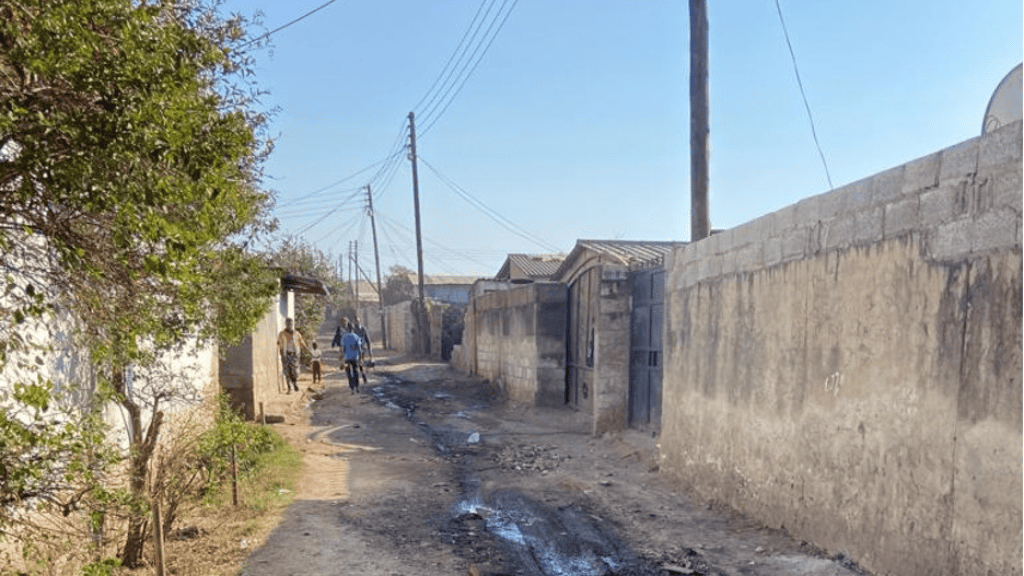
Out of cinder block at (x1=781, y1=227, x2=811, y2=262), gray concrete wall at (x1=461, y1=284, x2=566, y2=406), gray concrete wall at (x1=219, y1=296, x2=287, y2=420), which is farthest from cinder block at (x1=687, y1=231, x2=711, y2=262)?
gray concrete wall at (x1=461, y1=284, x2=566, y2=406)

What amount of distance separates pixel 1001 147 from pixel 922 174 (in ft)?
2.02

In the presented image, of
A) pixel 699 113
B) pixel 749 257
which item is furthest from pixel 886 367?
pixel 699 113

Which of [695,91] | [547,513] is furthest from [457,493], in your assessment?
[695,91]

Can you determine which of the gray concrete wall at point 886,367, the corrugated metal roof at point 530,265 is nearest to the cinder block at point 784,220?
the gray concrete wall at point 886,367

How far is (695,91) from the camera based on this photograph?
876cm

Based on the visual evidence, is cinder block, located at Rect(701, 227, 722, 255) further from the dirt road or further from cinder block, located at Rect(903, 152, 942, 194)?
cinder block, located at Rect(903, 152, 942, 194)

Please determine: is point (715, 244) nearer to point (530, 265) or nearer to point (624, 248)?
point (624, 248)

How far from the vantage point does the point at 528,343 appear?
14.5 metres

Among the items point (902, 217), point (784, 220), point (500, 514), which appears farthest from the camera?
point (500, 514)

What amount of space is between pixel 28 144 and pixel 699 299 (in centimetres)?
607

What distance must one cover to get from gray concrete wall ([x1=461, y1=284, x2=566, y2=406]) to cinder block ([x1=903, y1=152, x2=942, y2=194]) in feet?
31.0

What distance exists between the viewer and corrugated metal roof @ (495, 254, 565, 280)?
31.3 metres

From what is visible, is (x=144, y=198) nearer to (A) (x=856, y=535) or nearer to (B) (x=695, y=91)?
(A) (x=856, y=535)

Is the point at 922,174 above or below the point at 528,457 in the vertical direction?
above
